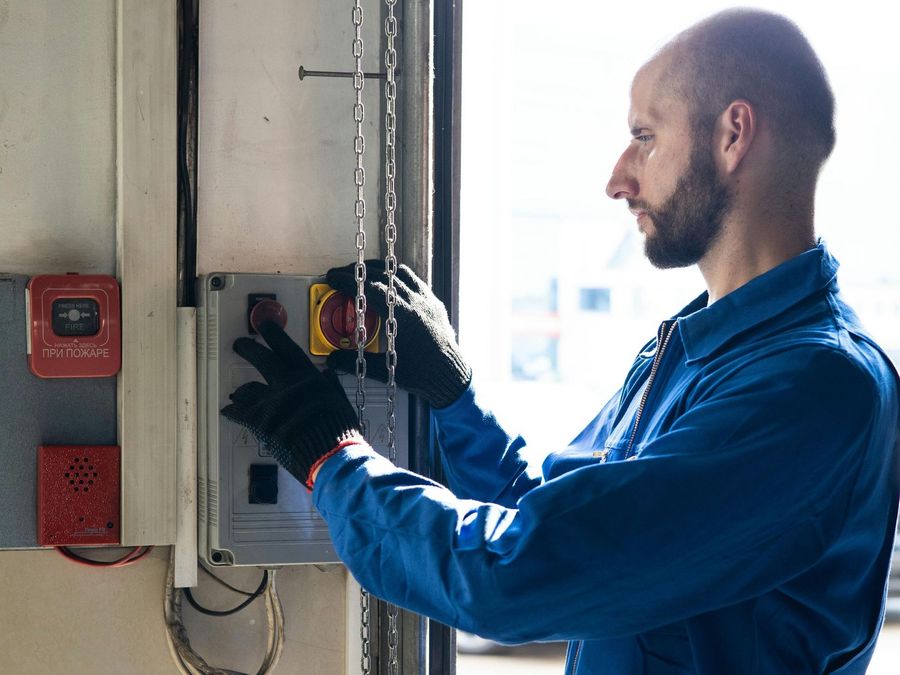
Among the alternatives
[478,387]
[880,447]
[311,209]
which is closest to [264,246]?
[311,209]

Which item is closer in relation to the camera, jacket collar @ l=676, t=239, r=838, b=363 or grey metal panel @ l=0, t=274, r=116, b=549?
jacket collar @ l=676, t=239, r=838, b=363

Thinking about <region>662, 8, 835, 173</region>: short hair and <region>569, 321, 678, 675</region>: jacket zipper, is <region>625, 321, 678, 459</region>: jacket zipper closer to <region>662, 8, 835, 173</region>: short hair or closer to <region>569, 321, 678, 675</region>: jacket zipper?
<region>569, 321, 678, 675</region>: jacket zipper

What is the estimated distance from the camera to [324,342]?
1.31 meters

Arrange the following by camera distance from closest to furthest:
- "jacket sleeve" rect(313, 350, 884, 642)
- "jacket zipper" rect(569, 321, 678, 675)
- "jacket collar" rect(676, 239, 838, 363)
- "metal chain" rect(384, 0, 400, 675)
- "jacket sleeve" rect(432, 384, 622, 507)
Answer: "jacket sleeve" rect(313, 350, 884, 642), "jacket collar" rect(676, 239, 838, 363), "jacket zipper" rect(569, 321, 678, 675), "metal chain" rect(384, 0, 400, 675), "jacket sleeve" rect(432, 384, 622, 507)

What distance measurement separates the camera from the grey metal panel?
1294mm

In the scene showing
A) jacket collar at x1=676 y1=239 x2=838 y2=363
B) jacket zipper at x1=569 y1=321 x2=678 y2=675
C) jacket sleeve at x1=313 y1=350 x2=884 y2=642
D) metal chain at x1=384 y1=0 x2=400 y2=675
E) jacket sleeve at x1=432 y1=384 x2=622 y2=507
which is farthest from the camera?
jacket sleeve at x1=432 y1=384 x2=622 y2=507

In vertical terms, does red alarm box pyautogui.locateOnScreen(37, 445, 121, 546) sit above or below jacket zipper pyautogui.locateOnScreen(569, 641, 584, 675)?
above

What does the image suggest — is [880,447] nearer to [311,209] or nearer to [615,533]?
[615,533]

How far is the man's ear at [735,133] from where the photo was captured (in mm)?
1076

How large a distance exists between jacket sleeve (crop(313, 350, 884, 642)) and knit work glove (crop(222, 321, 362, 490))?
24 cm

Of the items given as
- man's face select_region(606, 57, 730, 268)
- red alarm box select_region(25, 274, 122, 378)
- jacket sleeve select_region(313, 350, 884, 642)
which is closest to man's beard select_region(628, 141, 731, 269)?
man's face select_region(606, 57, 730, 268)

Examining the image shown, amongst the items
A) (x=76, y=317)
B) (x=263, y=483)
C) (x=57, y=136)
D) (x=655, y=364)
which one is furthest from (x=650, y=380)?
(x=57, y=136)

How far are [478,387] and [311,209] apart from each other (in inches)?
13.8

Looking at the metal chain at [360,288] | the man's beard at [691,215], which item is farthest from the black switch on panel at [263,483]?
the man's beard at [691,215]
